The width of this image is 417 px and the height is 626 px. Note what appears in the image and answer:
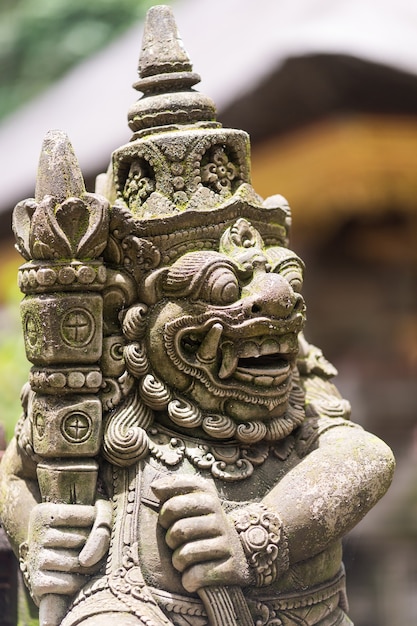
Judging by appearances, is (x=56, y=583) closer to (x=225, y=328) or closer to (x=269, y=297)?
(x=225, y=328)

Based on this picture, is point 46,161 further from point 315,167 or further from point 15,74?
point 15,74

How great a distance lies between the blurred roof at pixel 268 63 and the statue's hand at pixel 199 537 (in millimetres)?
3897

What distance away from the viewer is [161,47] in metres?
3.45

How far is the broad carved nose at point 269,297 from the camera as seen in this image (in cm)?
319

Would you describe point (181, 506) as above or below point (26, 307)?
below

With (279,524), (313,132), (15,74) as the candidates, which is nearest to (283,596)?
(279,524)

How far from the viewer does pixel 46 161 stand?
10.4 ft

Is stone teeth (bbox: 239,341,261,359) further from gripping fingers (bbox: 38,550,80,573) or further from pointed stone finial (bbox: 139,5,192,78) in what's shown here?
pointed stone finial (bbox: 139,5,192,78)

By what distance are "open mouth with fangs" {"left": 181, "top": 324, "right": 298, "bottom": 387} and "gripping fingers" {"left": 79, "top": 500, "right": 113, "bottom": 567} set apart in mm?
494

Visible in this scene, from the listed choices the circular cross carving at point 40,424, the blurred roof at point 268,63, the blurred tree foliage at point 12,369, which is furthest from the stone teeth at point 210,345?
the blurred roof at point 268,63

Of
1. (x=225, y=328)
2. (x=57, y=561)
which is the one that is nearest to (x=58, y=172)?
(x=225, y=328)

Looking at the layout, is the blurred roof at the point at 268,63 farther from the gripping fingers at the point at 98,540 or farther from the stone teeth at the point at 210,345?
the gripping fingers at the point at 98,540

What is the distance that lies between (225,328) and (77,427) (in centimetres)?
49

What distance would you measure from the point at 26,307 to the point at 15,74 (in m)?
15.7
